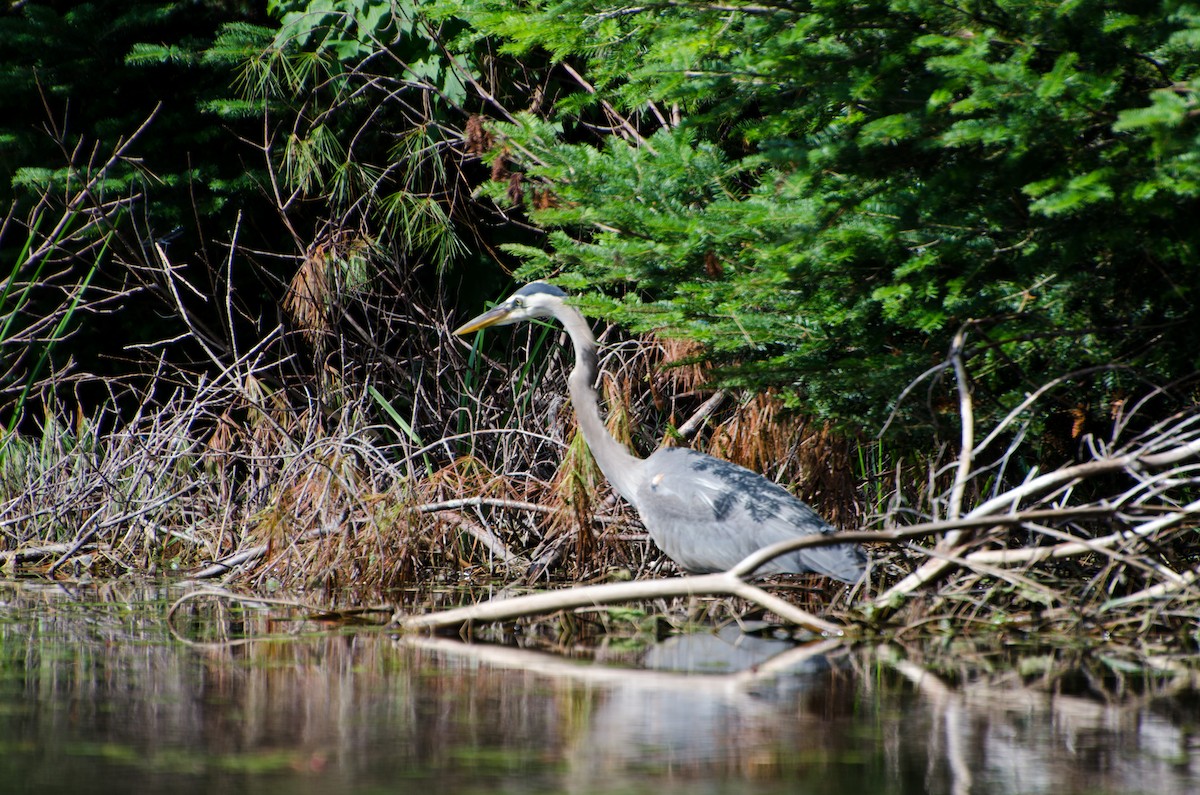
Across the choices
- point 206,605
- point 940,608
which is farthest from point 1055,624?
point 206,605

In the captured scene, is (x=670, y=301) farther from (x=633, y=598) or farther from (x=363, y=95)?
(x=363, y=95)

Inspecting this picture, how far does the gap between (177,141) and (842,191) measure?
5.72 meters

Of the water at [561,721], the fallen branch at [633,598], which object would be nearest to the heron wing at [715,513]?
the fallen branch at [633,598]

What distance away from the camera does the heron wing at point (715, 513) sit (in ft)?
18.2

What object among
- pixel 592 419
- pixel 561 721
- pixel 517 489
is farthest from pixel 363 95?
pixel 561 721

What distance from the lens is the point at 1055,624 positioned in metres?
4.70

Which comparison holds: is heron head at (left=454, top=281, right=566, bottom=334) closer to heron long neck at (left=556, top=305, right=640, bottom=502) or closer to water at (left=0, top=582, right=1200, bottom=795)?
heron long neck at (left=556, top=305, right=640, bottom=502)

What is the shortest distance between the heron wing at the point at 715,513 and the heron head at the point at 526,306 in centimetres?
128

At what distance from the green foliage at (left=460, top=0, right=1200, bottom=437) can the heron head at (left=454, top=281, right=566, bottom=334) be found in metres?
1.10

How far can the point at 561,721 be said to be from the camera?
3105 millimetres

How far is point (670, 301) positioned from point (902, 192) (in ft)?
3.74

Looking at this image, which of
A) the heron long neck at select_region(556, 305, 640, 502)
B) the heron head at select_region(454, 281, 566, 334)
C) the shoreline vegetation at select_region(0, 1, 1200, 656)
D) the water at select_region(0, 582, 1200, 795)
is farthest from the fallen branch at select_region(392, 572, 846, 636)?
the heron head at select_region(454, 281, 566, 334)

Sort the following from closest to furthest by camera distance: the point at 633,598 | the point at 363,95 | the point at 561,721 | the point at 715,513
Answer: the point at 561,721
the point at 633,598
the point at 715,513
the point at 363,95

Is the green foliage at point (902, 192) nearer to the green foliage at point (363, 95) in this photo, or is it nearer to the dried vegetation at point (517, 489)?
the dried vegetation at point (517, 489)
